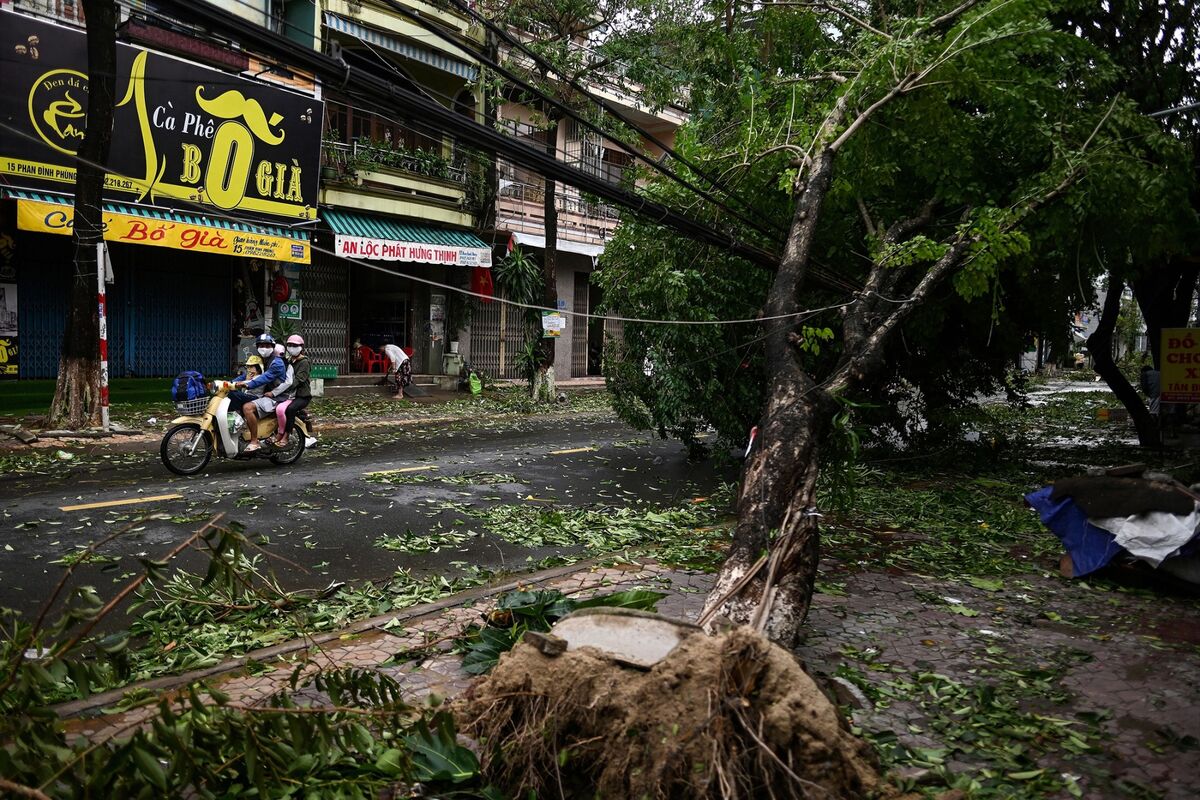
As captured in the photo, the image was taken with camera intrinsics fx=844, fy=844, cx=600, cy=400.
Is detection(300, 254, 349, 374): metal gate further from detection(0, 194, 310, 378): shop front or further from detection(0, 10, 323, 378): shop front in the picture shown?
detection(0, 194, 310, 378): shop front

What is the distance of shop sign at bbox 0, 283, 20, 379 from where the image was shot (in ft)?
50.9

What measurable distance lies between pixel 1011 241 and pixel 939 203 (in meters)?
2.00

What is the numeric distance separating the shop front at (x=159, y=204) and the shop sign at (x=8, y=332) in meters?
0.02

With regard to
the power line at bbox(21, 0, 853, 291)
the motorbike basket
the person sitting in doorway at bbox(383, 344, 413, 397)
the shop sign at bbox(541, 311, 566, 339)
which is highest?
the power line at bbox(21, 0, 853, 291)

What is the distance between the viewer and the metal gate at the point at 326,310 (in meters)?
20.5

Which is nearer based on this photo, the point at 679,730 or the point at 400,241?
the point at 679,730

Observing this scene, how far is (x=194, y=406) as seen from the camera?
10422 millimetres

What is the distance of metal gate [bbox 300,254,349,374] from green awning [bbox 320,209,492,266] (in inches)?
41.8

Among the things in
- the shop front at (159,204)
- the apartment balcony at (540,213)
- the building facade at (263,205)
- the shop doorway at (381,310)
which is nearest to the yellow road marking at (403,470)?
the building facade at (263,205)

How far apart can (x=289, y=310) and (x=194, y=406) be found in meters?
9.78

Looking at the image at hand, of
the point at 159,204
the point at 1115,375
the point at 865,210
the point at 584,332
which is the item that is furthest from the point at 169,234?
the point at 1115,375

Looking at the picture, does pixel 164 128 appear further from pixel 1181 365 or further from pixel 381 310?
pixel 1181 365

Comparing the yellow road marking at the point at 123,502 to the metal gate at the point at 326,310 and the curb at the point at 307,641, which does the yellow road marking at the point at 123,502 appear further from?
the metal gate at the point at 326,310

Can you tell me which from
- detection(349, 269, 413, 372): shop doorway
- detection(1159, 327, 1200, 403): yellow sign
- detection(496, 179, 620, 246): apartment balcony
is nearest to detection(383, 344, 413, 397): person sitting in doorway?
detection(349, 269, 413, 372): shop doorway
